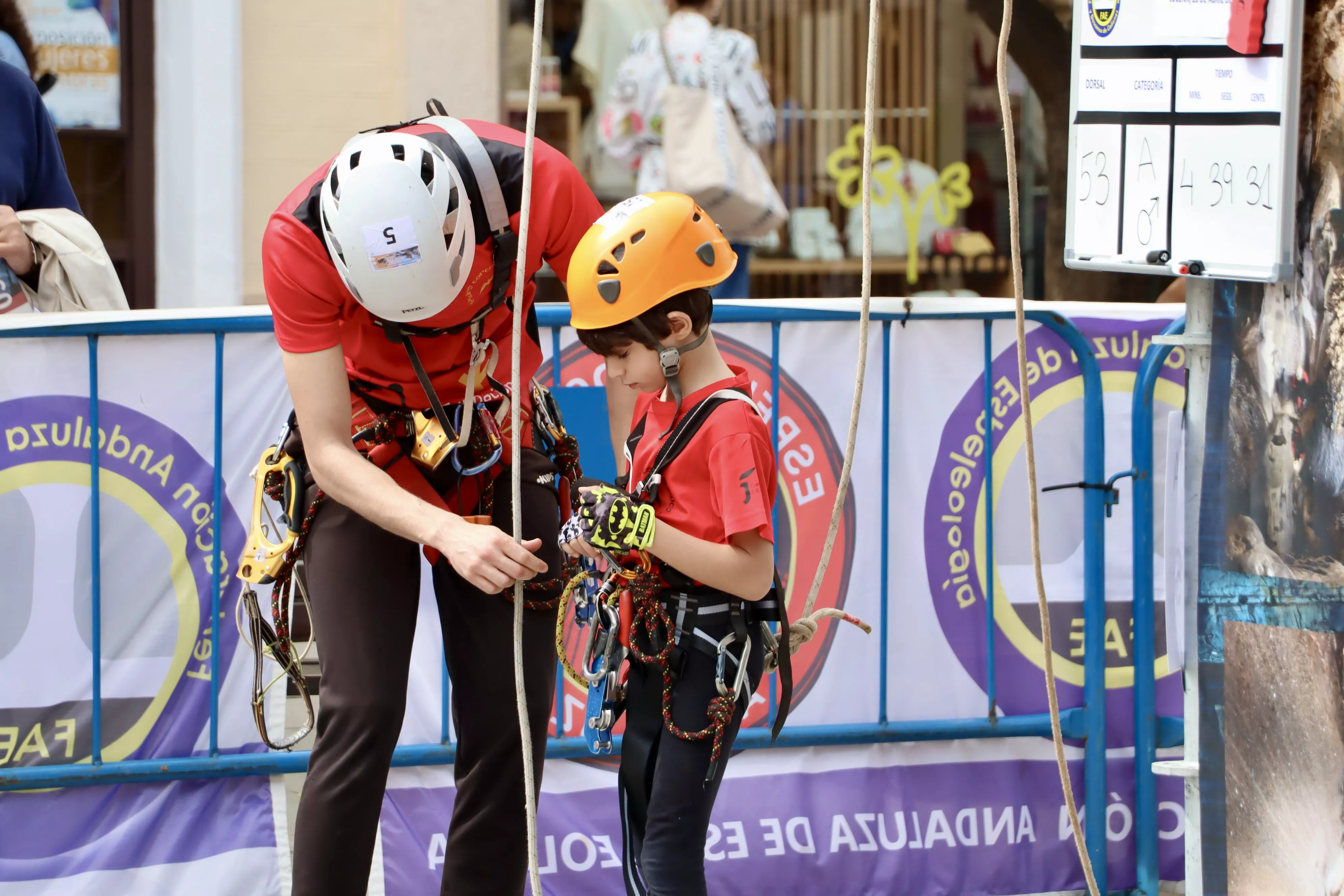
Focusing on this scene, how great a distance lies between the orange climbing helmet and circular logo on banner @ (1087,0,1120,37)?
2.71 ft

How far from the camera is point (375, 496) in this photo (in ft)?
8.84

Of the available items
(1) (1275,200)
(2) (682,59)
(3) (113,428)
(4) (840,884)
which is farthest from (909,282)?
(1) (1275,200)

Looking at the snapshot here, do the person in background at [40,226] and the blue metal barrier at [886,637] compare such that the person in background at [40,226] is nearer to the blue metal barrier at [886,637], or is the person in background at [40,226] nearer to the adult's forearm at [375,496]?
the blue metal barrier at [886,637]

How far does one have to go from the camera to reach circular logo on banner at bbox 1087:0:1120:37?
268 centimetres

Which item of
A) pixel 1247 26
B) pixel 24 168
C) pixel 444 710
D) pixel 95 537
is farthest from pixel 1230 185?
pixel 24 168

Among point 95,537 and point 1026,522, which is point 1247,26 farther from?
point 95,537

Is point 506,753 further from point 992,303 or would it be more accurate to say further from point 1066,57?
point 1066,57

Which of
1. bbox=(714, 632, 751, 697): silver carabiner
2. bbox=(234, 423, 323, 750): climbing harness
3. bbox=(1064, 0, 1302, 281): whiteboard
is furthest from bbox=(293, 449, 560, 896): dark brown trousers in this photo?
bbox=(1064, 0, 1302, 281): whiteboard

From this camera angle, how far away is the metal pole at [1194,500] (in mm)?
2719

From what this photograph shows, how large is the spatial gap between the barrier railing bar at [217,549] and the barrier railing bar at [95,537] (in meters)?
0.28

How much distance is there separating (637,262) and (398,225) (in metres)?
0.44

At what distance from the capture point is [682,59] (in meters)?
6.04

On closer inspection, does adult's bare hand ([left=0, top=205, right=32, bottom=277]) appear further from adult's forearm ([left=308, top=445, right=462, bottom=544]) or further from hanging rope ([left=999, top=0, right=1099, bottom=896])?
hanging rope ([left=999, top=0, right=1099, bottom=896])

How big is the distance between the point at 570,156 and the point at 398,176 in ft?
15.9
